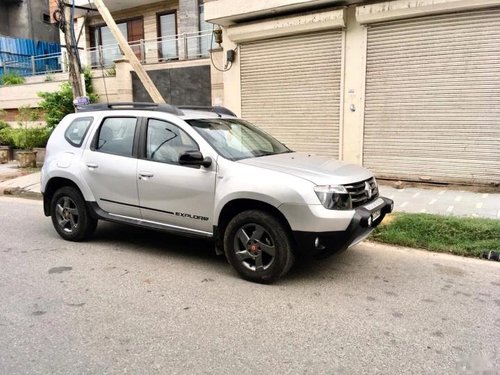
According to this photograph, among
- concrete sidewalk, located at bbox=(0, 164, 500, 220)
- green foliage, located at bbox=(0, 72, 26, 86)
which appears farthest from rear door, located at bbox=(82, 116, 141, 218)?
green foliage, located at bbox=(0, 72, 26, 86)

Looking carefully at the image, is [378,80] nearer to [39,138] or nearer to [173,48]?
[173,48]

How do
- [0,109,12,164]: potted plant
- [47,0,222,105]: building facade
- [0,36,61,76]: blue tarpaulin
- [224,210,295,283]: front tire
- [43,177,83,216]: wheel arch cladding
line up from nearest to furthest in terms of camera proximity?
[224,210,295,283]: front tire < [43,177,83,216]: wheel arch cladding < [47,0,222,105]: building facade < [0,109,12,164]: potted plant < [0,36,61,76]: blue tarpaulin

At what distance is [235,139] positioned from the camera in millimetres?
5336

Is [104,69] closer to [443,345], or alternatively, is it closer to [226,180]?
[226,180]

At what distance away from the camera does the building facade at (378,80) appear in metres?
8.46

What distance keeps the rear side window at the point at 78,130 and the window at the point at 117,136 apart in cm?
30

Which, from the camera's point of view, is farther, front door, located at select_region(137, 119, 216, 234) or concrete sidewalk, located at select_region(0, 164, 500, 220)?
concrete sidewalk, located at select_region(0, 164, 500, 220)

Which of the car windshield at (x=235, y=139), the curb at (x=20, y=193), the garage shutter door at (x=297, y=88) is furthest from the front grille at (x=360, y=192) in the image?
the curb at (x=20, y=193)

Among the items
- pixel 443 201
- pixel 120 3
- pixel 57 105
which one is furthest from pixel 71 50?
pixel 443 201

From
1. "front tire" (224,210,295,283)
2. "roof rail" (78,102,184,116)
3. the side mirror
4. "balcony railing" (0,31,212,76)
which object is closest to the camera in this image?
"front tire" (224,210,295,283)

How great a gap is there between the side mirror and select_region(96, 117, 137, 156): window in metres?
1.02

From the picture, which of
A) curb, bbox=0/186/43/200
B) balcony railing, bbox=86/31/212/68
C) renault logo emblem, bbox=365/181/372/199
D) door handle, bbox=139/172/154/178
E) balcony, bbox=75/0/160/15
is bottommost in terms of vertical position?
curb, bbox=0/186/43/200

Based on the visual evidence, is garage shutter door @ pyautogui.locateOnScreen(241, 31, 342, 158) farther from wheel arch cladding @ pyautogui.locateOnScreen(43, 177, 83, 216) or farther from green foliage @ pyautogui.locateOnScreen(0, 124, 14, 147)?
green foliage @ pyautogui.locateOnScreen(0, 124, 14, 147)

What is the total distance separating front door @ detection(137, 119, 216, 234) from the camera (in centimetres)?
485
